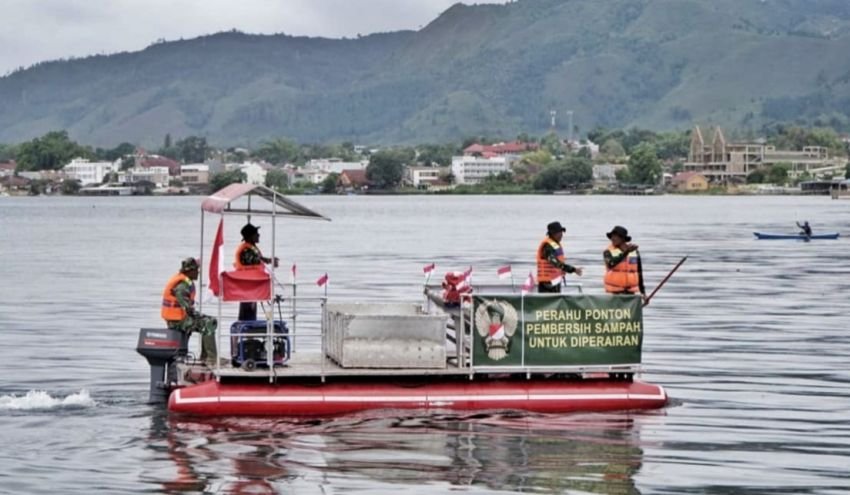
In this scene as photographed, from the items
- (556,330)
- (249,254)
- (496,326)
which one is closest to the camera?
→ (496,326)

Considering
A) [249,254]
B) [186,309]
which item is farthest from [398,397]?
[186,309]

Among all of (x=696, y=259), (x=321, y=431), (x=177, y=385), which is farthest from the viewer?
(x=696, y=259)

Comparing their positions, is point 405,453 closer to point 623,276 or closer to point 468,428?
point 468,428

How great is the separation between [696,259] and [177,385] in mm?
55089

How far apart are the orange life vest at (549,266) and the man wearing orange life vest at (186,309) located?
532 centimetres

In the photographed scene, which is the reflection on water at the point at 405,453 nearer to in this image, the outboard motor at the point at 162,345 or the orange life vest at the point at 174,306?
the outboard motor at the point at 162,345

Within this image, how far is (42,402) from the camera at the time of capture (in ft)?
92.9

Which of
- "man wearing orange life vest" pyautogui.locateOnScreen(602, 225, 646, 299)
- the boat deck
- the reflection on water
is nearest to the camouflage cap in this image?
the boat deck

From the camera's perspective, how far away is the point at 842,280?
6325 cm

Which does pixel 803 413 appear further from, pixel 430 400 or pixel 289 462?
pixel 289 462

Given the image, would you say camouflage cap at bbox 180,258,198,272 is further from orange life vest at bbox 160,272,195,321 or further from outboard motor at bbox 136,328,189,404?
outboard motor at bbox 136,328,189,404

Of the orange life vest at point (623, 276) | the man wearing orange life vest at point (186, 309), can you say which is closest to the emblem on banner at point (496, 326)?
the orange life vest at point (623, 276)

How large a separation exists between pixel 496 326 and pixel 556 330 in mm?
940

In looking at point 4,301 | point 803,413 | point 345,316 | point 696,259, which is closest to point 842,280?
point 696,259
